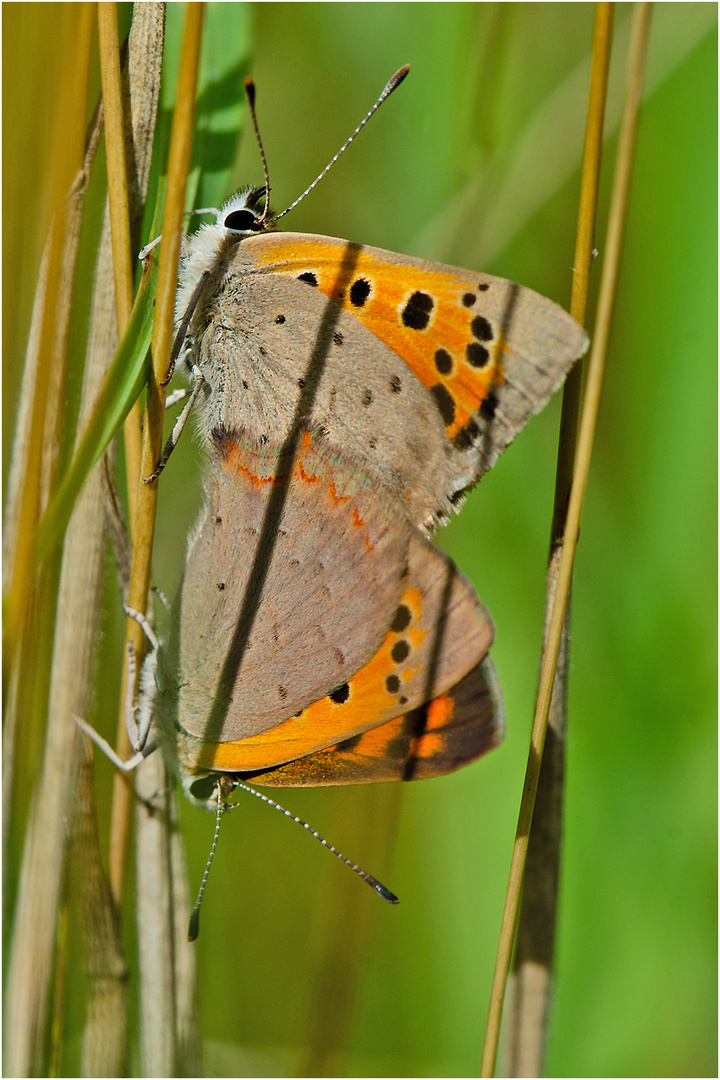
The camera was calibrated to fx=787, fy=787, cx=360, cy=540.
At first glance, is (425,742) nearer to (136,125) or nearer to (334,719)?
(334,719)

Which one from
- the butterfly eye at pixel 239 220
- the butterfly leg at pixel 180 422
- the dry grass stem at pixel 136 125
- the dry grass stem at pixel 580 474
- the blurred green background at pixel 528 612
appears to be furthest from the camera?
the blurred green background at pixel 528 612

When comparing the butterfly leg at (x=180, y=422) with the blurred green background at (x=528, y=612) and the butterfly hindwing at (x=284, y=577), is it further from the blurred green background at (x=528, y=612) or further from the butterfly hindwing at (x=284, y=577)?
the blurred green background at (x=528, y=612)

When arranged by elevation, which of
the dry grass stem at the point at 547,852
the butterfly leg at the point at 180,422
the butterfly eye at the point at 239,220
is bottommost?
the dry grass stem at the point at 547,852

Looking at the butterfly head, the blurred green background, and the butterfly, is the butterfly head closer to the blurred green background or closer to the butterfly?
the butterfly

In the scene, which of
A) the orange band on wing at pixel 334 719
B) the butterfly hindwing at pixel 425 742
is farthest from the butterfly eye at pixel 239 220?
the butterfly hindwing at pixel 425 742

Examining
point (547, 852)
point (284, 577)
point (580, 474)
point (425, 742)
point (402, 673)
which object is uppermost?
point (580, 474)

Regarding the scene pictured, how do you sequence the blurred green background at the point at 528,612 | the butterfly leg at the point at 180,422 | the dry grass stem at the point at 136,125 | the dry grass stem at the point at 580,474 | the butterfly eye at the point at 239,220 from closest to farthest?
the dry grass stem at the point at 580,474 < the dry grass stem at the point at 136,125 < the butterfly leg at the point at 180,422 < the butterfly eye at the point at 239,220 < the blurred green background at the point at 528,612

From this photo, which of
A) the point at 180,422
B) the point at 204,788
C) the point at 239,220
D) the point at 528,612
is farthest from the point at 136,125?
the point at 528,612

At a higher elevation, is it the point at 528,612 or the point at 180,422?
the point at 180,422
